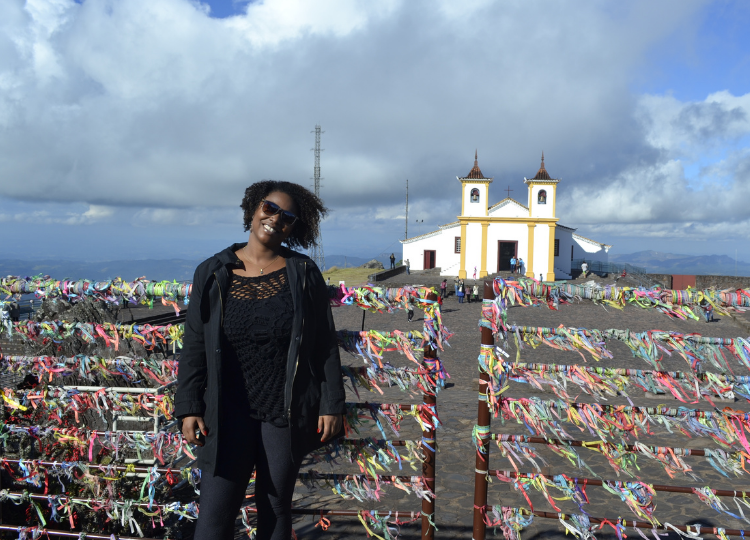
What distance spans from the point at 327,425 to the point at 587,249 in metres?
48.6

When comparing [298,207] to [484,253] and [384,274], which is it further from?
[484,253]

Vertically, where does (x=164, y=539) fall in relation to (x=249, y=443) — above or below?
below

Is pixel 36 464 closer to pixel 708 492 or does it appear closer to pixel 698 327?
pixel 708 492

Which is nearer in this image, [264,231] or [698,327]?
[264,231]

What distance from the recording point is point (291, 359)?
224cm

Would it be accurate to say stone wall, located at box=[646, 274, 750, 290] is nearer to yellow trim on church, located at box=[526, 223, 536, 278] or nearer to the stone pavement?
yellow trim on church, located at box=[526, 223, 536, 278]

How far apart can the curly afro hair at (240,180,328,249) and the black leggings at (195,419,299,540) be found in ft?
3.08

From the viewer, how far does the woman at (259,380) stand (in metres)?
2.25

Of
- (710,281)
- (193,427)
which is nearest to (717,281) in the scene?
(710,281)

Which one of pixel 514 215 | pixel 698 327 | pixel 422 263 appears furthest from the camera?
pixel 422 263

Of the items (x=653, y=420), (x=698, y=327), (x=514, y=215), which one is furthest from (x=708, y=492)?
(x=514, y=215)

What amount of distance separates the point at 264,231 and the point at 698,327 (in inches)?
867

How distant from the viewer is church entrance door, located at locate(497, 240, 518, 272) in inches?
1551

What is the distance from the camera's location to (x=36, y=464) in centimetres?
305
